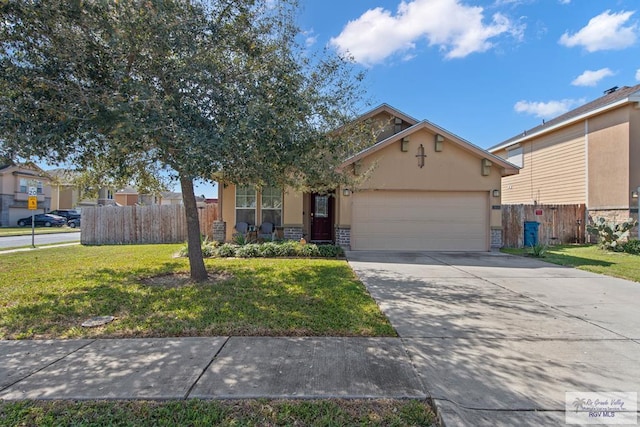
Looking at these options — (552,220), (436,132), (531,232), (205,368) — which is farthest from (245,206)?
(552,220)

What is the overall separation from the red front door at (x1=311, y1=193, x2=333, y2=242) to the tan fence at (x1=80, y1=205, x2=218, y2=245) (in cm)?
477

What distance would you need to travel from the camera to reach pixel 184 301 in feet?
18.5

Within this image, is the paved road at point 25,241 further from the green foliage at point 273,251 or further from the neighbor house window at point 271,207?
the neighbor house window at point 271,207

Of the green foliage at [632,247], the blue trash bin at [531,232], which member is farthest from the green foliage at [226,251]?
the green foliage at [632,247]

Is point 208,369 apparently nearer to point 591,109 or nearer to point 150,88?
point 150,88

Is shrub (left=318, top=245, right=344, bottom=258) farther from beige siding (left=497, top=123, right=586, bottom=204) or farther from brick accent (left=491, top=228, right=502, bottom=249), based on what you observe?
beige siding (left=497, top=123, right=586, bottom=204)

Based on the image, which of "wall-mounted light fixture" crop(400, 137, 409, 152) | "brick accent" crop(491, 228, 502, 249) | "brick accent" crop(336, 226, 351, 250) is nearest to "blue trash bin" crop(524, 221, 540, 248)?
"brick accent" crop(491, 228, 502, 249)

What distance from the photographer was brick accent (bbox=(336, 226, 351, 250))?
1170 cm

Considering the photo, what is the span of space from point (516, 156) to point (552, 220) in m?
6.07

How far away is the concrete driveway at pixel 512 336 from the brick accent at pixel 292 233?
192 inches

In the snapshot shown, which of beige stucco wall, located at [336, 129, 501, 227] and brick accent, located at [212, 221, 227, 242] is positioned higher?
beige stucco wall, located at [336, 129, 501, 227]

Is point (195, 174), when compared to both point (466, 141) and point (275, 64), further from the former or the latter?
point (466, 141)

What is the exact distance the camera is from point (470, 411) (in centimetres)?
272

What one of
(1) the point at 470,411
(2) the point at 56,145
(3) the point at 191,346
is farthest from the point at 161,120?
(1) the point at 470,411
